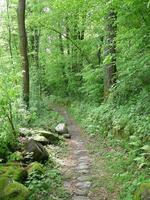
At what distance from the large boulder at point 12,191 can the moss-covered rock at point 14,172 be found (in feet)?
1.37

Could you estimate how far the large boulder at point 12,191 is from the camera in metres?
5.45

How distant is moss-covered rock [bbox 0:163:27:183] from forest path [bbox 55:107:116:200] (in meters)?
0.99

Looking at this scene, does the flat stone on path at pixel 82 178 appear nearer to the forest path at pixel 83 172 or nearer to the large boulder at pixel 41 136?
the forest path at pixel 83 172

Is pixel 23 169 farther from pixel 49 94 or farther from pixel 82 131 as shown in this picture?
pixel 49 94

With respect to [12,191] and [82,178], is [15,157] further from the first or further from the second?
[12,191]

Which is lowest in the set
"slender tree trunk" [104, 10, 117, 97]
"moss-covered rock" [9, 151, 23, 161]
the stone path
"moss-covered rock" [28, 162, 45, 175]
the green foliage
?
the stone path

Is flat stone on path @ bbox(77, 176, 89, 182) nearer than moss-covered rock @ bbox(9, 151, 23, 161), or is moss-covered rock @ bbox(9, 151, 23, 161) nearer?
flat stone on path @ bbox(77, 176, 89, 182)

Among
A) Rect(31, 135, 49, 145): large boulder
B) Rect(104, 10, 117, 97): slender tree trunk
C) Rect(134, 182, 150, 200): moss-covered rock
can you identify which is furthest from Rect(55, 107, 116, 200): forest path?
Rect(104, 10, 117, 97): slender tree trunk

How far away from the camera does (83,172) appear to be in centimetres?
763

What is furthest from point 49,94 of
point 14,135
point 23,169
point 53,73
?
point 23,169

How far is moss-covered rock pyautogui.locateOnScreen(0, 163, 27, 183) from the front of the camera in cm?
630

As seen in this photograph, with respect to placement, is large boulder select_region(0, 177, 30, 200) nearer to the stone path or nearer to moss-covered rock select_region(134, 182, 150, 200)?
the stone path

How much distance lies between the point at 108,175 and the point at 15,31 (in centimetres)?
2102

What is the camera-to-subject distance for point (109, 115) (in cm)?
1140
